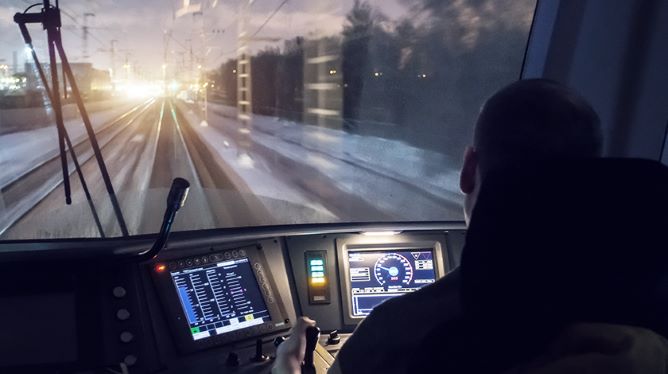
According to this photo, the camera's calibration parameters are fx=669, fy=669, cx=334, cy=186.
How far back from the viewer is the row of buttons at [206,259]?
2092 millimetres

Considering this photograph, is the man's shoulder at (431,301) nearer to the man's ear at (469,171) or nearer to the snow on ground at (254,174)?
the man's ear at (469,171)

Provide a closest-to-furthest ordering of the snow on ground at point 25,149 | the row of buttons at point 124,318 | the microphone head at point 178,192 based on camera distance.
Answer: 1. the microphone head at point 178,192
2. the row of buttons at point 124,318
3. the snow on ground at point 25,149

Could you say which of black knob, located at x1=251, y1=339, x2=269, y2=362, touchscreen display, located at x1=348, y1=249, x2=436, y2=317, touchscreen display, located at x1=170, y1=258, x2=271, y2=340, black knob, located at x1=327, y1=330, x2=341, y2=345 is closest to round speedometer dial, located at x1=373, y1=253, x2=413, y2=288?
touchscreen display, located at x1=348, y1=249, x2=436, y2=317

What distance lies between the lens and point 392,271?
7.95 feet

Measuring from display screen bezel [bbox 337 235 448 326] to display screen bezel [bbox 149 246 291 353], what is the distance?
24 cm

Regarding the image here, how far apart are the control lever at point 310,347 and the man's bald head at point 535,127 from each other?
2.54 ft

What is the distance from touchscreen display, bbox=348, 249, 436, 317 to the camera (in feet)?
7.84

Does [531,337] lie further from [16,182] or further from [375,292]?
[16,182]

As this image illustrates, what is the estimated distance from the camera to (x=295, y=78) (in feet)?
13.0

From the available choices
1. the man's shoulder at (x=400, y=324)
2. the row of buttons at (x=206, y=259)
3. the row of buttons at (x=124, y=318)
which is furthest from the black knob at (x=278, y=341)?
the man's shoulder at (x=400, y=324)

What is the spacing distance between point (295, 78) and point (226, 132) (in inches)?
22.2

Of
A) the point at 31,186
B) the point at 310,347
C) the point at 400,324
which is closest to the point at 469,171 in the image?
the point at 400,324

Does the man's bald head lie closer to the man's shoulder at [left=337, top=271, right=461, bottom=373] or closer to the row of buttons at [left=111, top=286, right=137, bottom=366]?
the man's shoulder at [left=337, top=271, right=461, bottom=373]

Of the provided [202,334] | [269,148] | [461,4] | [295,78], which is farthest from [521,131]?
[269,148]
